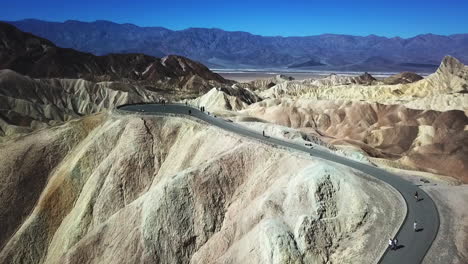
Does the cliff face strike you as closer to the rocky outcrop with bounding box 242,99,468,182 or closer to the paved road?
the paved road

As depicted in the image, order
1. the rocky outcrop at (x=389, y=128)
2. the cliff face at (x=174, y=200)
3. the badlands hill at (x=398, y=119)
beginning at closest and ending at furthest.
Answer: the cliff face at (x=174, y=200)
the rocky outcrop at (x=389, y=128)
the badlands hill at (x=398, y=119)

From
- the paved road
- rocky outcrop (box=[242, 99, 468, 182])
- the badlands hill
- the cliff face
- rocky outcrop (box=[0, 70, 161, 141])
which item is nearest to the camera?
the paved road

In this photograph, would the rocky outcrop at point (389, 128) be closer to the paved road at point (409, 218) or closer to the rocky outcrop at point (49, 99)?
the paved road at point (409, 218)

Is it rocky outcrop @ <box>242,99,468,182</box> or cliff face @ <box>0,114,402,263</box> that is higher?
cliff face @ <box>0,114,402,263</box>

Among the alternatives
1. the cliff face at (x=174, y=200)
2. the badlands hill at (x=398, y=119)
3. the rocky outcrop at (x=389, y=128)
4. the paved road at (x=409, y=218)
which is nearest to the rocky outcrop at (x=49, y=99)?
the badlands hill at (x=398, y=119)

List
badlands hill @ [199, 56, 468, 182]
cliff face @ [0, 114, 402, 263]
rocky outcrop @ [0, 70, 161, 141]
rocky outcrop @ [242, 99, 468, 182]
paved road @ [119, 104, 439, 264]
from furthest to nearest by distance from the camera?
rocky outcrop @ [0, 70, 161, 141], badlands hill @ [199, 56, 468, 182], rocky outcrop @ [242, 99, 468, 182], cliff face @ [0, 114, 402, 263], paved road @ [119, 104, 439, 264]

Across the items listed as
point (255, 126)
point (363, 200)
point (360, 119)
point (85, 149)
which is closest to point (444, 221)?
point (363, 200)

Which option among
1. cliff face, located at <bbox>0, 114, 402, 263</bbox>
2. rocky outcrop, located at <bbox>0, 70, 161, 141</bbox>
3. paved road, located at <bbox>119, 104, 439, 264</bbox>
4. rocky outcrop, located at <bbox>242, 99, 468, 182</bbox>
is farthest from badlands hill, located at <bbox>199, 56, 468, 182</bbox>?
rocky outcrop, located at <bbox>0, 70, 161, 141</bbox>

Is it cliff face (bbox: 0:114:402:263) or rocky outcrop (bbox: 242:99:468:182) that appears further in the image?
rocky outcrop (bbox: 242:99:468:182)
